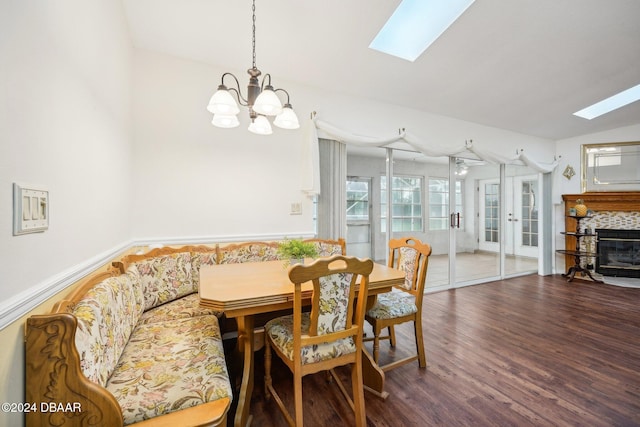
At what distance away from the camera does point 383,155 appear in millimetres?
4344

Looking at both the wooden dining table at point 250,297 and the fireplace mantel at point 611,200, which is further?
the fireplace mantel at point 611,200

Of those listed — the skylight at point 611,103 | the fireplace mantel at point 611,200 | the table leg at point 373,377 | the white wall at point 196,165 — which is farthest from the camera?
the fireplace mantel at point 611,200

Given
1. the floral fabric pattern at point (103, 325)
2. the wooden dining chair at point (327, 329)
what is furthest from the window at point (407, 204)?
the floral fabric pattern at point (103, 325)

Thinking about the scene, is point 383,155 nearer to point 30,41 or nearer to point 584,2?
point 584,2

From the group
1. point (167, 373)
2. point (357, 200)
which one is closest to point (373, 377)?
point (167, 373)

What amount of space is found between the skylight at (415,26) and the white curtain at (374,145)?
36.8 inches

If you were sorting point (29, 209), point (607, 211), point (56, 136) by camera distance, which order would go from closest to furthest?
point (29, 209) < point (56, 136) < point (607, 211)

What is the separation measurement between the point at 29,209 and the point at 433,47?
130 inches

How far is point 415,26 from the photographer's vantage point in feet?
8.83

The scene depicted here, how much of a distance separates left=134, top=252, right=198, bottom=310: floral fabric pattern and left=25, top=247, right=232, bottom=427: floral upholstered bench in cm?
14

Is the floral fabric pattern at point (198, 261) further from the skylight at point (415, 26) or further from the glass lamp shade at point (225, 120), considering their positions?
the skylight at point (415, 26)

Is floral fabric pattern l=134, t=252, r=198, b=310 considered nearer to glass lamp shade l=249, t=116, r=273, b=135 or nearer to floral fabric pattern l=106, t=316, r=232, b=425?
floral fabric pattern l=106, t=316, r=232, b=425

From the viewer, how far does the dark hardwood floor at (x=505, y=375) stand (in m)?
1.63

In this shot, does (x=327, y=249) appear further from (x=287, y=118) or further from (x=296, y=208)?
(x=287, y=118)
